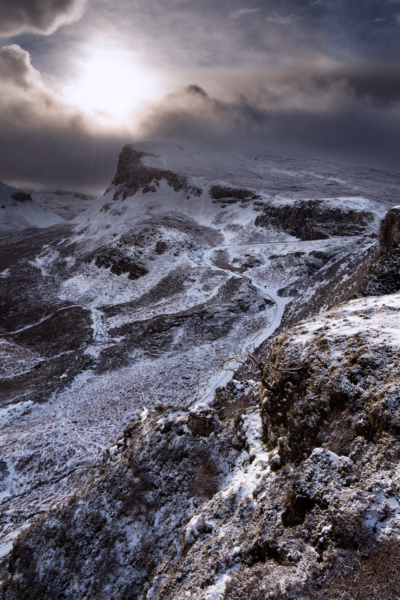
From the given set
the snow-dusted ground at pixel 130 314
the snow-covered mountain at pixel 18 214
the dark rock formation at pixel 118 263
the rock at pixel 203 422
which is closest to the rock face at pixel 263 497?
the rock at pixel 203 422

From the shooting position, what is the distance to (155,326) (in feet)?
112

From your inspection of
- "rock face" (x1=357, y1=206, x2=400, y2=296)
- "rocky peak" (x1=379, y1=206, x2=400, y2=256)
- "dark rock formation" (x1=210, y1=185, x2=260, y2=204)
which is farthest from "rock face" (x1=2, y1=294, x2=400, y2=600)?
"dark rock formation" (x1=210, y1=185, x2=260, y2=204)

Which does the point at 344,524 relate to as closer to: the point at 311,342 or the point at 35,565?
the point at 311,342

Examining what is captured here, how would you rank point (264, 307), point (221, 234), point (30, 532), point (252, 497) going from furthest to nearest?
point (221, 234) < point (264, 307) < point (30, 532) < point (252, 497)

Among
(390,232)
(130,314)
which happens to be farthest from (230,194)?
(390,232)

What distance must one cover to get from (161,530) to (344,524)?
6587 millimetres

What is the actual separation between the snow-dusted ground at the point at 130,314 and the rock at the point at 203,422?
8.65 m

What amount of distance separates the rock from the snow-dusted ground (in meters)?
→ 8.65

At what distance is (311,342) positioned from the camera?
30.4 ft

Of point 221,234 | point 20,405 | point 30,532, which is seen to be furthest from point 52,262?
point 30,532

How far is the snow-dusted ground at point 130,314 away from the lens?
Result: 20.6m

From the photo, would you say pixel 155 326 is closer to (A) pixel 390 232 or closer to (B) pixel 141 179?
(A) pixel 390 232

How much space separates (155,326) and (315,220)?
41173mm

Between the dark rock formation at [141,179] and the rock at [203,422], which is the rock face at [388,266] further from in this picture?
the dark rock formation at [141,179]
